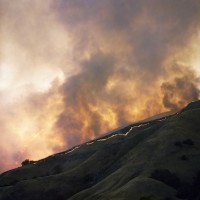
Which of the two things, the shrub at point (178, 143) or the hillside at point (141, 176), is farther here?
the shrub at point (178, 143)

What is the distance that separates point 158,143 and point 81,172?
130 ft

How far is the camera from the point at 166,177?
145625 mm

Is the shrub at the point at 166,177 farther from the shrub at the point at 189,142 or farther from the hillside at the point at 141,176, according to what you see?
the shrub at the point at 189,142

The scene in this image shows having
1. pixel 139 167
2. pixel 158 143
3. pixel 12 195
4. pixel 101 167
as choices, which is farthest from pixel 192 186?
pixel 12 195

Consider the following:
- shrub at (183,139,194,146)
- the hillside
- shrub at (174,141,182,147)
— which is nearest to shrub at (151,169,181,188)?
the hillside

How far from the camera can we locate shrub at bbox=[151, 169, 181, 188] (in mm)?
143125

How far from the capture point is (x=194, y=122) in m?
197

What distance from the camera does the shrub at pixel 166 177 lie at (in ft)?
470

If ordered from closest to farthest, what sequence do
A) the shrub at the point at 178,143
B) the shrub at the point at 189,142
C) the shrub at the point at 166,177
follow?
the shrub at the point at 166,177
the shrub at the point at 178,143
the shrub at the point at 189,142

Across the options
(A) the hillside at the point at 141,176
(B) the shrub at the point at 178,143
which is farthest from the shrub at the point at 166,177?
(B) the shrub at the point at 178,143

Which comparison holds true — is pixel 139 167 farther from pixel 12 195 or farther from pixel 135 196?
pixel 12 195

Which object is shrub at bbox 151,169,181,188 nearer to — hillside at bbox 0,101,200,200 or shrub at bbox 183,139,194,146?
hillside at bbox 0,101,200,200

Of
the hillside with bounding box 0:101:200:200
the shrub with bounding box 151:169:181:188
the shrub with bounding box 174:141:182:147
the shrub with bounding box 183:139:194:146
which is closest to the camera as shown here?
the hillside with bounding box 0:101:200:200

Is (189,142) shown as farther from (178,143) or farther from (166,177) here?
(166,177)
